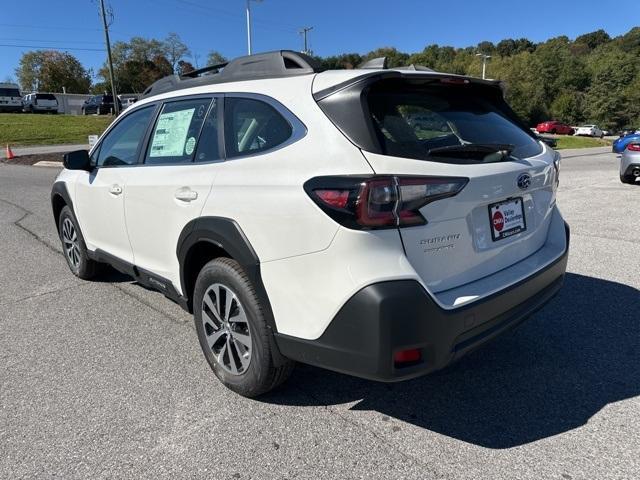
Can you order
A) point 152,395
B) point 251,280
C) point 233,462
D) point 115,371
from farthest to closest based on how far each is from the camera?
point 115,371
point 152,395
point 251,280
point 233,462

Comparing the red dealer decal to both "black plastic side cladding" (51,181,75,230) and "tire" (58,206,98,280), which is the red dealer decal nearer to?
"tire" (58,206,98,280)

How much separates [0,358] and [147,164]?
5.57 ft

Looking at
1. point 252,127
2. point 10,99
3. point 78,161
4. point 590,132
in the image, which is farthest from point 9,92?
point 590,132

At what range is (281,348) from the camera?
7.86 ft

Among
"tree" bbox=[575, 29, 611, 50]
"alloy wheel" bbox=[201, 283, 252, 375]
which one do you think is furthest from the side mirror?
"tree" bbox=[575, 29, 611, 50]

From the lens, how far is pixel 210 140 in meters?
2.89

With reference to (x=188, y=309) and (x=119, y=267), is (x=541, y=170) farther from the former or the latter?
(x=119, y=267)

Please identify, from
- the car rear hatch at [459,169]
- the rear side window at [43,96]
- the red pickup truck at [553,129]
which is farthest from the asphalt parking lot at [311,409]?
the red pickup truck at [553,129]

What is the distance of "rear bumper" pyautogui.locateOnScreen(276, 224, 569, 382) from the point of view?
2004 millimetres

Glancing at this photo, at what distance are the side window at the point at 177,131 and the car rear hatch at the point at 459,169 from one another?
3.63 ft

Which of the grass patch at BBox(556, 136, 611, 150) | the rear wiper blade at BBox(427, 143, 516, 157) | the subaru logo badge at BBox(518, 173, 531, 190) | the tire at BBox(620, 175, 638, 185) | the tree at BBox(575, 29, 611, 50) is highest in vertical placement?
the tree at BBox(575, 29, 611, 50)

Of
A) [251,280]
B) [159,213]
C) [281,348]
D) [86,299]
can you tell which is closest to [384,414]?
[281,348]

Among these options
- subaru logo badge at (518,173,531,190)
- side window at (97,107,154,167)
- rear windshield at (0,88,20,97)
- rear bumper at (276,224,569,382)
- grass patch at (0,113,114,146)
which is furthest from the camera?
rear windshield at (0,88,20,97)

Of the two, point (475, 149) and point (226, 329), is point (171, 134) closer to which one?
point (226, 329)
